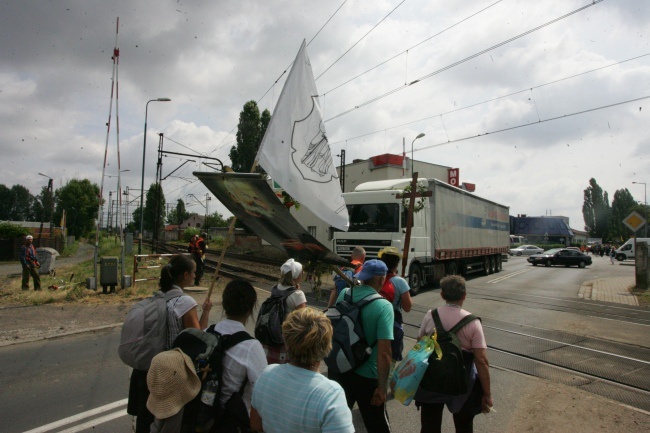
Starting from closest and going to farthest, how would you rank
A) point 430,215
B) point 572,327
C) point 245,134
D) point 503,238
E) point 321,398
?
point 321,398 → point 572,327 → point 430,215 → point 503,238 → point 245,134

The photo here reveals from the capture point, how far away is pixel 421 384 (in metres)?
2.96

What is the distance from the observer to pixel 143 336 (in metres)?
2.72

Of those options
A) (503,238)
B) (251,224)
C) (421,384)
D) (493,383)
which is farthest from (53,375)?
Result: (503,238)

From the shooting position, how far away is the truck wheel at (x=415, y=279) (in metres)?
13.6

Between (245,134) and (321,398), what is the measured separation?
40.7m

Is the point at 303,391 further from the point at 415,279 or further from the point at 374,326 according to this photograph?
the point at 415,279

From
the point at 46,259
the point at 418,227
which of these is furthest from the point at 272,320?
the point at 46,259

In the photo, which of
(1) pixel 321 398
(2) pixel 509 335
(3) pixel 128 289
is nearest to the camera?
(1) pixel 321 398

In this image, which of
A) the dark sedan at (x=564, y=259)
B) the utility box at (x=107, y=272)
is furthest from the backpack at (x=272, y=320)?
the dark sedan at (x=564, y=259)

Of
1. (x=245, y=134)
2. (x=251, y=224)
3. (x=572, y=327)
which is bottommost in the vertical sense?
(x=572, y=327)

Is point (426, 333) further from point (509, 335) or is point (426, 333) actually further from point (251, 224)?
point (509, 335)

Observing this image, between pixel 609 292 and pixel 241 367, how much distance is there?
58.7 feet

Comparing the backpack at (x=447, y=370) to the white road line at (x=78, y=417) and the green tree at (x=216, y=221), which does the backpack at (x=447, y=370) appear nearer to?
the white road line at (x=78, y=417)

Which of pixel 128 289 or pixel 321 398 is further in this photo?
pixel 128 289
